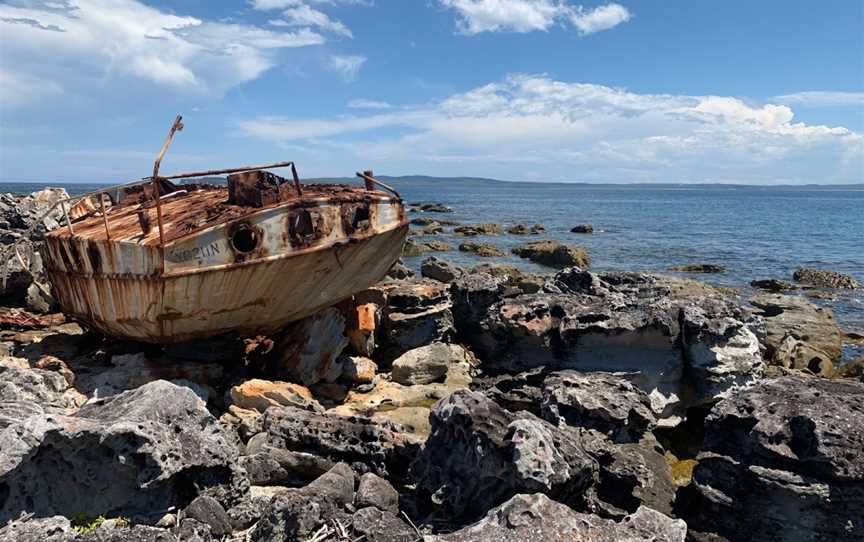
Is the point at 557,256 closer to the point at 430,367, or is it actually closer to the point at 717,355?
the point at 430,367

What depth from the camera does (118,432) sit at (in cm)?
483

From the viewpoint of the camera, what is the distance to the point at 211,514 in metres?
4.94

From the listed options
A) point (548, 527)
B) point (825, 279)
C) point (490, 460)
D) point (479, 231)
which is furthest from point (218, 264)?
point (479, 231)

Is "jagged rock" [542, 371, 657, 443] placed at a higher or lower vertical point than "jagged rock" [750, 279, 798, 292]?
higher

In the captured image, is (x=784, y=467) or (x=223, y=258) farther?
(x=223, y=258)

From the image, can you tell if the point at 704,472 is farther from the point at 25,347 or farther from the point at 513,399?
the point at 25,347

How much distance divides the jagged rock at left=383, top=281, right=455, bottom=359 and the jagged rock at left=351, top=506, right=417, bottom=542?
5.44 metres

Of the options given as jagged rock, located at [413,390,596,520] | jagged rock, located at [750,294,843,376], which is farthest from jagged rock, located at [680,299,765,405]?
jagged rock, located at [750,294,843,376]

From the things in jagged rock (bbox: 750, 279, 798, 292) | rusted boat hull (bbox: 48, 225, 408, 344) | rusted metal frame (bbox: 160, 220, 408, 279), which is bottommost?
jagged rock (bbox: 750, 279, 798, 292)

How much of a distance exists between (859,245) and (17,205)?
46555 mm

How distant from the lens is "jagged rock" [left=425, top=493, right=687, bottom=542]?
3.93 metres

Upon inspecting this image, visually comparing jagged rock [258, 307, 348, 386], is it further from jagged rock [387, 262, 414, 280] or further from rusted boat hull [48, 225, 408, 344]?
jagged rock [387, 262, 414, 280]

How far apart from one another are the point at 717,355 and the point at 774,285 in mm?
19108

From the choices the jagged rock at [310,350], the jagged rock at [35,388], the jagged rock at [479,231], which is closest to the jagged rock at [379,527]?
the jagged rock at [35,388]
